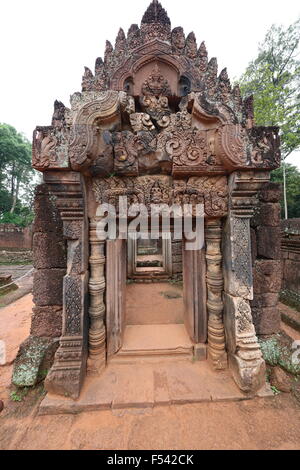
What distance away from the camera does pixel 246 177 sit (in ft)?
7.22

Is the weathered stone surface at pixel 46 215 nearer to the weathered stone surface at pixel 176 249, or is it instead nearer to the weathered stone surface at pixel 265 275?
the weathered stone surface at pixel 265 275

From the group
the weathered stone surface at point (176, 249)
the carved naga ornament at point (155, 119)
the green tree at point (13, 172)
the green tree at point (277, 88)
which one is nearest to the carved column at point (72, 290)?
the carved naga ornament at point (155, 119)

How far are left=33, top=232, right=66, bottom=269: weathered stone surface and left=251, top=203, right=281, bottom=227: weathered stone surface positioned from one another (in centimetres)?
262

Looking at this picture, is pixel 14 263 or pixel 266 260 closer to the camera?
pixel 266 260

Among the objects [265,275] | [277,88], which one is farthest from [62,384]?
[277,88]

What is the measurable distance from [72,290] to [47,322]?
2.20 feet

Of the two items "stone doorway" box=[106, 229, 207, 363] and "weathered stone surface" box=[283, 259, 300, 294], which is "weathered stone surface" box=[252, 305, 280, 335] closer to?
"stone doorway" box=[106, 229, 207, 363]

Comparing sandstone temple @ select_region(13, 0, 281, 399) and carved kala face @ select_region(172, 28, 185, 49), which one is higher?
carved kala face @ select_region(172, 28, 185, 49)

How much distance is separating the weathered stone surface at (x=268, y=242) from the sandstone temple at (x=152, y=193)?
1cm

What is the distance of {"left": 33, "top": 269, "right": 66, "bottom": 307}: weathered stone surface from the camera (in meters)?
2.45

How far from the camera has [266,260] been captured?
2590 mm

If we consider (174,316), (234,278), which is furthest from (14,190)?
(234,278)

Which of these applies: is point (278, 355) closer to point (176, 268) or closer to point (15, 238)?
point (176, 268)

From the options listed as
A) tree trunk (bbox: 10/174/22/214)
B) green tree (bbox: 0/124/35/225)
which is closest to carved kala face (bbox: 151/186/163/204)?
green tree (bbox: 0/124/35/225)
